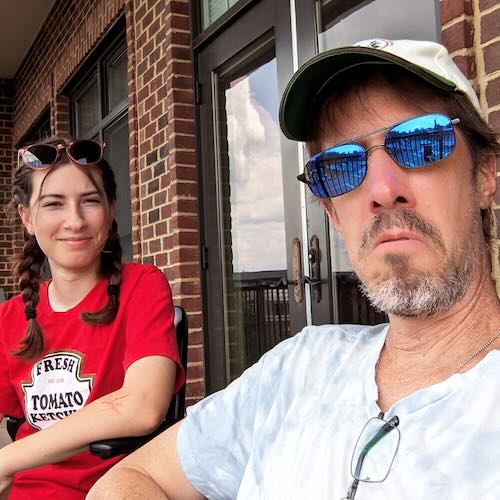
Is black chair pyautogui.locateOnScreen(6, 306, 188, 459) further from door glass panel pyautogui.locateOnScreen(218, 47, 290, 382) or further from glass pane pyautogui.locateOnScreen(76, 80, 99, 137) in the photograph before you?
glass pane pyautogui.locateOnScreen(76, 80, 99, 137)

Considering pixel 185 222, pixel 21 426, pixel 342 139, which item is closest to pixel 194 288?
pixel 185 222

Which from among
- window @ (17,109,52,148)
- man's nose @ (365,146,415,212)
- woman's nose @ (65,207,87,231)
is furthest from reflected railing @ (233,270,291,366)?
window @ (17,109,52,148)

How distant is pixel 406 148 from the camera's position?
106 cm

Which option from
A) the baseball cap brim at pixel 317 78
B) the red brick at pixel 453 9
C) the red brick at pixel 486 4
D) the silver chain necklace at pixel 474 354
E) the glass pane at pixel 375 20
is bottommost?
the silver chain necklace at pixel 474 354

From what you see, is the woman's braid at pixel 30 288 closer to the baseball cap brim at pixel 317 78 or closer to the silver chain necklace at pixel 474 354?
the baseball cap brim at pixel 317 78

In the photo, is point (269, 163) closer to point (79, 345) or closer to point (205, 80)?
point (205, 80)

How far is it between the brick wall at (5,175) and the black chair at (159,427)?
630 centimetres

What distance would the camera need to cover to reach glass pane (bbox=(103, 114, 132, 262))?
466 centimetres

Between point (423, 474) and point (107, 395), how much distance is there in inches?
39.9

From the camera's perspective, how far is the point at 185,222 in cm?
354

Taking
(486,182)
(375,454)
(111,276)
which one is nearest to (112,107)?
(111,276)

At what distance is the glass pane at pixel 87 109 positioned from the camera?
5.59 m

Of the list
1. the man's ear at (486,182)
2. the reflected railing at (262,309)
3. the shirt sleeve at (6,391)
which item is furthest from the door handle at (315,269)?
the man's ear at (486,182)

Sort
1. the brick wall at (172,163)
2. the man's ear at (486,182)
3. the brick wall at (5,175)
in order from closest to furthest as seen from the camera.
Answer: the man's ear at (486,182), the brick wall at (172,163), the brick wall at (5,175)
